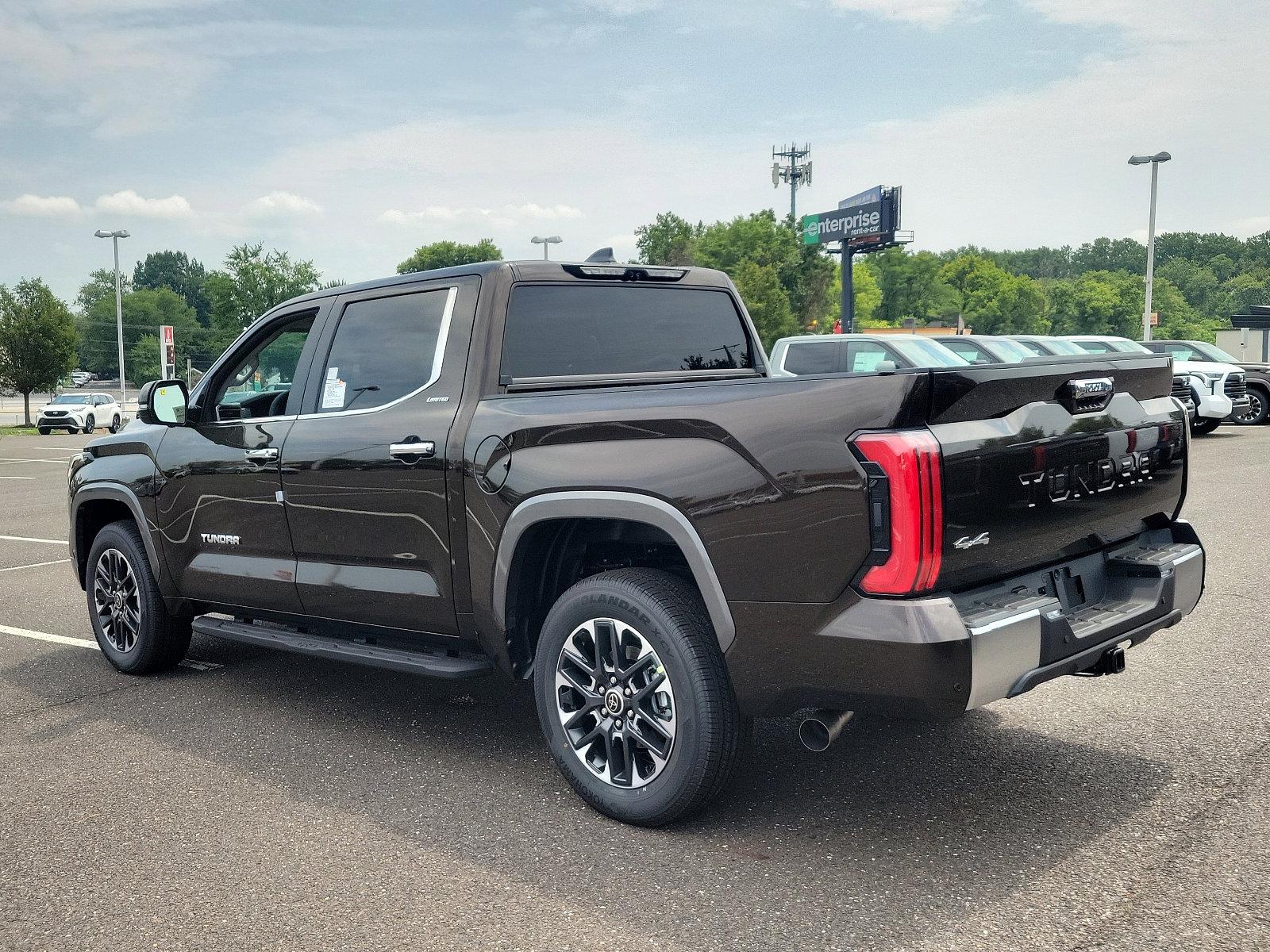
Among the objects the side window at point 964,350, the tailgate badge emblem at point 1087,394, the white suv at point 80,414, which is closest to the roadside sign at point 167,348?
the white suv at point 80,414

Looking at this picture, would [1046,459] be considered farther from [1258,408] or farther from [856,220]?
[856,220]

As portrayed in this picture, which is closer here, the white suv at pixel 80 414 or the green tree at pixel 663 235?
Answer: the white suv at pixel 80 414

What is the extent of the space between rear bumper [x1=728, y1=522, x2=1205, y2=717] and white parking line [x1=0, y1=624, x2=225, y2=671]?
148 inches

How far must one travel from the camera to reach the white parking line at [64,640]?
6.08m

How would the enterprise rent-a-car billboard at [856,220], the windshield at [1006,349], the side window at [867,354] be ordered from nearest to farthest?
the side window at [867,354], the windshield at [1006,349], the enterprise rent-a-car billboard at [856,220]

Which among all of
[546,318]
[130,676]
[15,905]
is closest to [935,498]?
[546,318]

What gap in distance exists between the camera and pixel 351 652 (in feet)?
15.0

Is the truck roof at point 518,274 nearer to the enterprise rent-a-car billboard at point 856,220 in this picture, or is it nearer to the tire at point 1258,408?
the tire at point 1258,408

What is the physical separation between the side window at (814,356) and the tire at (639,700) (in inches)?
445

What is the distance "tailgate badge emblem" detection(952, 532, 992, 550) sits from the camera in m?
3.10

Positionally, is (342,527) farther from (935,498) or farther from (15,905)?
(935,498)

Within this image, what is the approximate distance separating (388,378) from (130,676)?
252 centimetres

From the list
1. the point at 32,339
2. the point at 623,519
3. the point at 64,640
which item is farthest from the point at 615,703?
the point at 32,339

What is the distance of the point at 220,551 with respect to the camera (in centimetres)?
526
